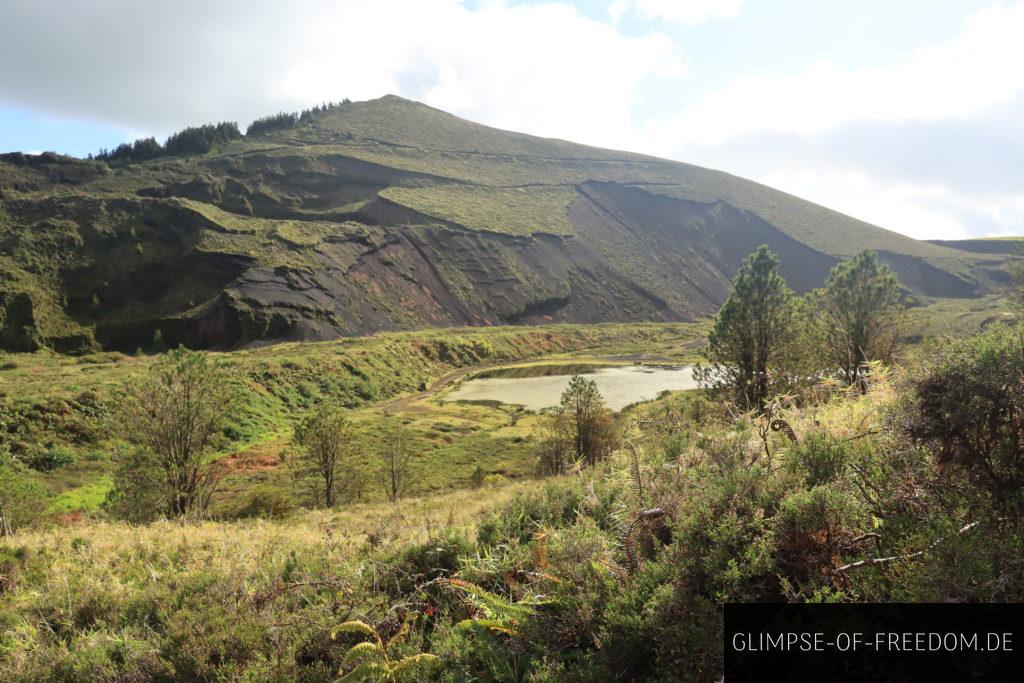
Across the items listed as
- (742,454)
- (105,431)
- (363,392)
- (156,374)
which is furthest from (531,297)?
(742,454)

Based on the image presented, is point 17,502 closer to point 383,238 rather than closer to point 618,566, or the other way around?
point 618,566

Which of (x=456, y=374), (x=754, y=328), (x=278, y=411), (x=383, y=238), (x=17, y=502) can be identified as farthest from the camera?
(x=383, y=238)

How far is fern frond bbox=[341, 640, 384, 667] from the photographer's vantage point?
3.81 metres

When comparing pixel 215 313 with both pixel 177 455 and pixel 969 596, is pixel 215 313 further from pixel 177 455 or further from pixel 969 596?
pixel 969 596

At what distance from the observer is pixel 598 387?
5169 centimetres

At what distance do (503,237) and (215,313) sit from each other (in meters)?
55.9

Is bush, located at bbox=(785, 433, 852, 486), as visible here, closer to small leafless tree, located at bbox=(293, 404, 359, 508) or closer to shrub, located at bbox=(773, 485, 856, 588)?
shrub, located at bbox=(773, 485, 856, 588)

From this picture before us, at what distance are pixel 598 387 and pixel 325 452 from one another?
32488mm

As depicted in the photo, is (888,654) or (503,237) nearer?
(888,654)

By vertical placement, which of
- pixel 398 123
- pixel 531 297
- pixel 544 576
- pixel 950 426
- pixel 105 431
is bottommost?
pixel 105 431

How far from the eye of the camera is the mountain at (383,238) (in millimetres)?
60875

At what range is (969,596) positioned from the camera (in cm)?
255

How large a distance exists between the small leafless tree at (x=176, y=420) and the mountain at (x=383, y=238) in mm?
41280

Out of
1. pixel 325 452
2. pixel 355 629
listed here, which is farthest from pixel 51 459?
pixel 355 629
